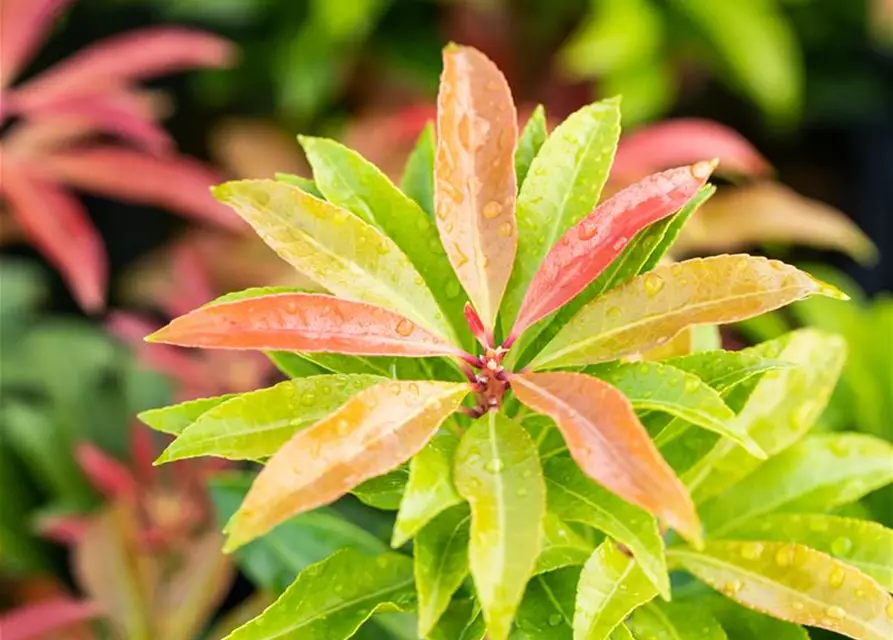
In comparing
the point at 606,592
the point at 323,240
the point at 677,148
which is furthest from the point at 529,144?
the point at 677,148

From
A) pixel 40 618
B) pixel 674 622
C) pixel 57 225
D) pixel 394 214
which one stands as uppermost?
pixel 394 214

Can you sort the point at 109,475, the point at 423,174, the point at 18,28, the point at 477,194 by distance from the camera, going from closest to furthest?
the point at 477,194, the point at 423,174, the point at 109,475, the point at 18,28

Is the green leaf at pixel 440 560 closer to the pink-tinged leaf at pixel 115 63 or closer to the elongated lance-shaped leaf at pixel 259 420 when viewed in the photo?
the elongated lance-shaped leaf at pixel 259 420

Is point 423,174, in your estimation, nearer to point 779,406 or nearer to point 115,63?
point 779,406

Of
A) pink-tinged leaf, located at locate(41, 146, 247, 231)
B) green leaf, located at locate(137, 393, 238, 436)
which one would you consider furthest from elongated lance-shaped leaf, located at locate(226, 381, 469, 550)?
pink-tinged leaf, located at locate(41, 146, 247, 231)

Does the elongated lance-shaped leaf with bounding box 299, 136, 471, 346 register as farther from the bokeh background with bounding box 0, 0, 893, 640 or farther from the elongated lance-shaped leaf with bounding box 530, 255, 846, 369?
the bokeh background with bounding box 0, 0, 893, 640

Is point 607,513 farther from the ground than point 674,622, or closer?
farther from the ground

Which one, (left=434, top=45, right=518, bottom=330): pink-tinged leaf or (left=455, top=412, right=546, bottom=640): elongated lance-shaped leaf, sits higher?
(left=434, top=45, right=518, bottom=330): pink-tinged leaf
